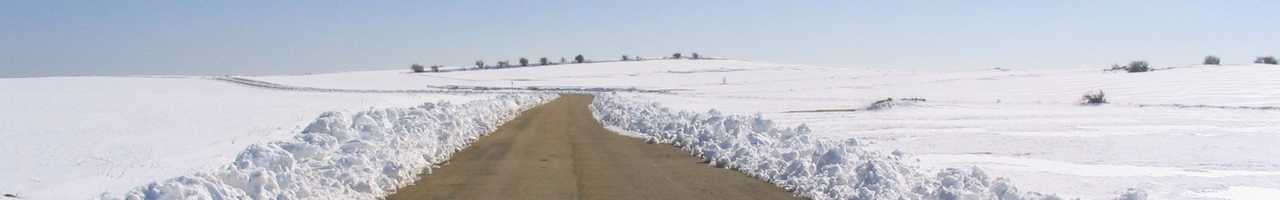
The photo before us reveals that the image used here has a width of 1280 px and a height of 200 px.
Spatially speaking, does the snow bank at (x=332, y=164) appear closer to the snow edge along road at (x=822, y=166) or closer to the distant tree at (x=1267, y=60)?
the snow edge along road at (x=822, y=166)

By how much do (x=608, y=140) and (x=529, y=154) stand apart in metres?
4.03

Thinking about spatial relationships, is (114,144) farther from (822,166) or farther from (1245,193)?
(1245,193)

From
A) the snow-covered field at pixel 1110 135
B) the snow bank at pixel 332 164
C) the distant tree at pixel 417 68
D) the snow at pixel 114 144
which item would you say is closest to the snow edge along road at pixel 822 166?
the snow-covered field at pixel 1110 135

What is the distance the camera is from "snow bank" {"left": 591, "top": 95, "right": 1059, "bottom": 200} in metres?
10.0

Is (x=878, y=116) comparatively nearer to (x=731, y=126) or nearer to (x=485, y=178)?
(x=731, y=126)

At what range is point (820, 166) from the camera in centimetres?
1240

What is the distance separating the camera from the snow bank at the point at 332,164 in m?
9.12

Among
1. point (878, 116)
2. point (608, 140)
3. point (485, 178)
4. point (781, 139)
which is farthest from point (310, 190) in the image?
point (878, 116)

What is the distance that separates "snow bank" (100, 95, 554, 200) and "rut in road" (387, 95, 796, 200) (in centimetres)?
33

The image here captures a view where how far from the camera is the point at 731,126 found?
19109mm

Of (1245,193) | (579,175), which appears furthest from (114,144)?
(1245,193)

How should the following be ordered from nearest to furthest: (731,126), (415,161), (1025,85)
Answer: (415,161), (731,126), (1025,85)

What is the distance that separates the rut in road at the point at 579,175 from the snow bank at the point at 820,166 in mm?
342

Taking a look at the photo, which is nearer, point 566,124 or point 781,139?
point 781,139
